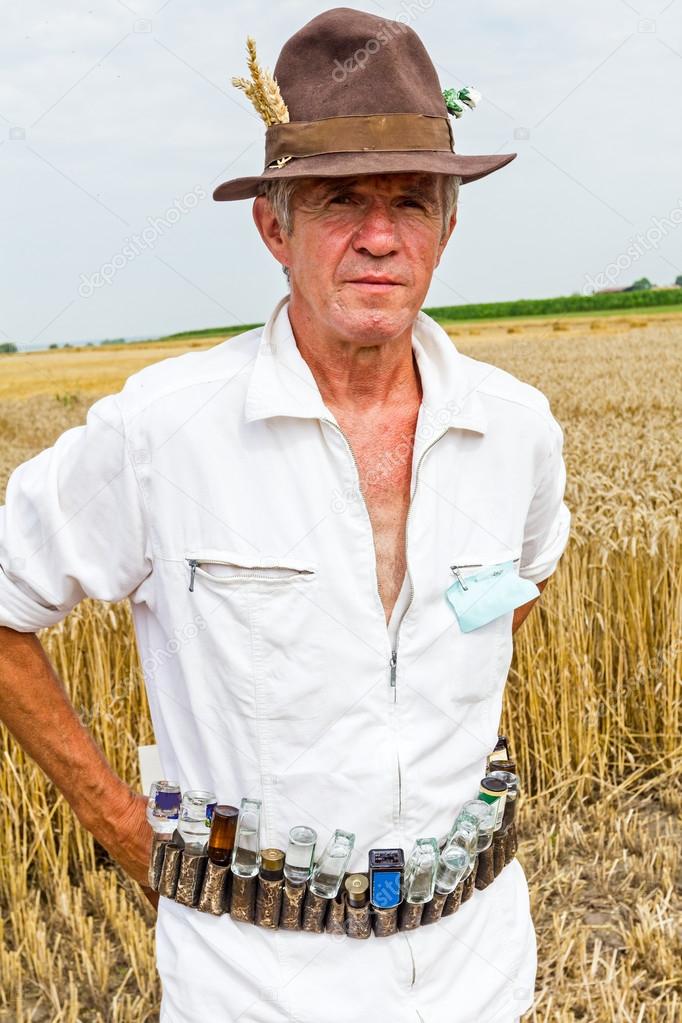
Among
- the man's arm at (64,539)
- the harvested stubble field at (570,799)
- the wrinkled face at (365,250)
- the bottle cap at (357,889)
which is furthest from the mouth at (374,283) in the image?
the harvested stubble field at (570,799)

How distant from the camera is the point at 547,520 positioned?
2.05 meters

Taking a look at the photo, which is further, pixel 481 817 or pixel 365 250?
pixel 481 817

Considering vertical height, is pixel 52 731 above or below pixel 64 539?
below

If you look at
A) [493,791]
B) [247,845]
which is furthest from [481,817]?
[247,845]

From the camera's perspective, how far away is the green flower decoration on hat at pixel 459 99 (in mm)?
1804

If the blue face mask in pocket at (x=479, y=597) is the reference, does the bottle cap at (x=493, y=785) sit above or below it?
below

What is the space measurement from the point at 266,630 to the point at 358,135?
0.79m

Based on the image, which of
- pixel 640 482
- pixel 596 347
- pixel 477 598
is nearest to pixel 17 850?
pixel 477 598

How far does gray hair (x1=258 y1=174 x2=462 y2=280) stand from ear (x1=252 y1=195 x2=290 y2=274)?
18 mm

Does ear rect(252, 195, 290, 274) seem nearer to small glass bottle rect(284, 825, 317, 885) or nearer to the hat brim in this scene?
the hat brim

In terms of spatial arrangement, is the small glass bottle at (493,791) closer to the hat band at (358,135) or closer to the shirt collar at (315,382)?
the shirt collar at (315,382)

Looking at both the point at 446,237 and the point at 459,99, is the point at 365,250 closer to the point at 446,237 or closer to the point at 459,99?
the point at 446,237

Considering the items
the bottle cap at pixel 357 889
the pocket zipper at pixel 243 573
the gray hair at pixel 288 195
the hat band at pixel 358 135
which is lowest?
the bottle cap at pixel 357 889

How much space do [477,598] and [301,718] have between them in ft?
1.14
